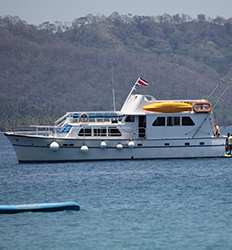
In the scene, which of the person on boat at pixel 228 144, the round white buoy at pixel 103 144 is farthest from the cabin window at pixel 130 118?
the person on boat at pixel 228 144

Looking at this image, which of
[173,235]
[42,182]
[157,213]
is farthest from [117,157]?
[173,235]

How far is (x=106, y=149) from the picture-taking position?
65.6 meters

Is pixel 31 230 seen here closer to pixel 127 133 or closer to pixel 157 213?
pixel 157 213

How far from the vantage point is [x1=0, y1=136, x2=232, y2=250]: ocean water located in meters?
35.9

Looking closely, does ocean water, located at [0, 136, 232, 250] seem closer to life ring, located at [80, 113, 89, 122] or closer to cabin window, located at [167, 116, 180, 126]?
cabin window, located at [167, 116, 180, 126]

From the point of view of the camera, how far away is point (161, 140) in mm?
65625

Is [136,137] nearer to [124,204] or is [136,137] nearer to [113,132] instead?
[113,132]

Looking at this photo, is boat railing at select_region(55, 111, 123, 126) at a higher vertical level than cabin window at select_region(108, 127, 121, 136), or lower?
higher

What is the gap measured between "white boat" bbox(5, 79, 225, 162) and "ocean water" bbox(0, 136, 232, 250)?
2.28ft

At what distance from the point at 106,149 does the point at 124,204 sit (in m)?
20.9

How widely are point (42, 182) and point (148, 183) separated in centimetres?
532

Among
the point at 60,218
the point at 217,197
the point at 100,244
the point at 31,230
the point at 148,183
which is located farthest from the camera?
the point at 148,183

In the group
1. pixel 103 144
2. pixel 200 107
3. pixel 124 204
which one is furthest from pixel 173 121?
pixel 124 204

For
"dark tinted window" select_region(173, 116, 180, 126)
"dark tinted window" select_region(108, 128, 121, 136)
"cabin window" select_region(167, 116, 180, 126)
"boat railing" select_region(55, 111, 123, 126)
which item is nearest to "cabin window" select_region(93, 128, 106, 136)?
"dark tinted window" select_region(108, 128, 121, 136)
